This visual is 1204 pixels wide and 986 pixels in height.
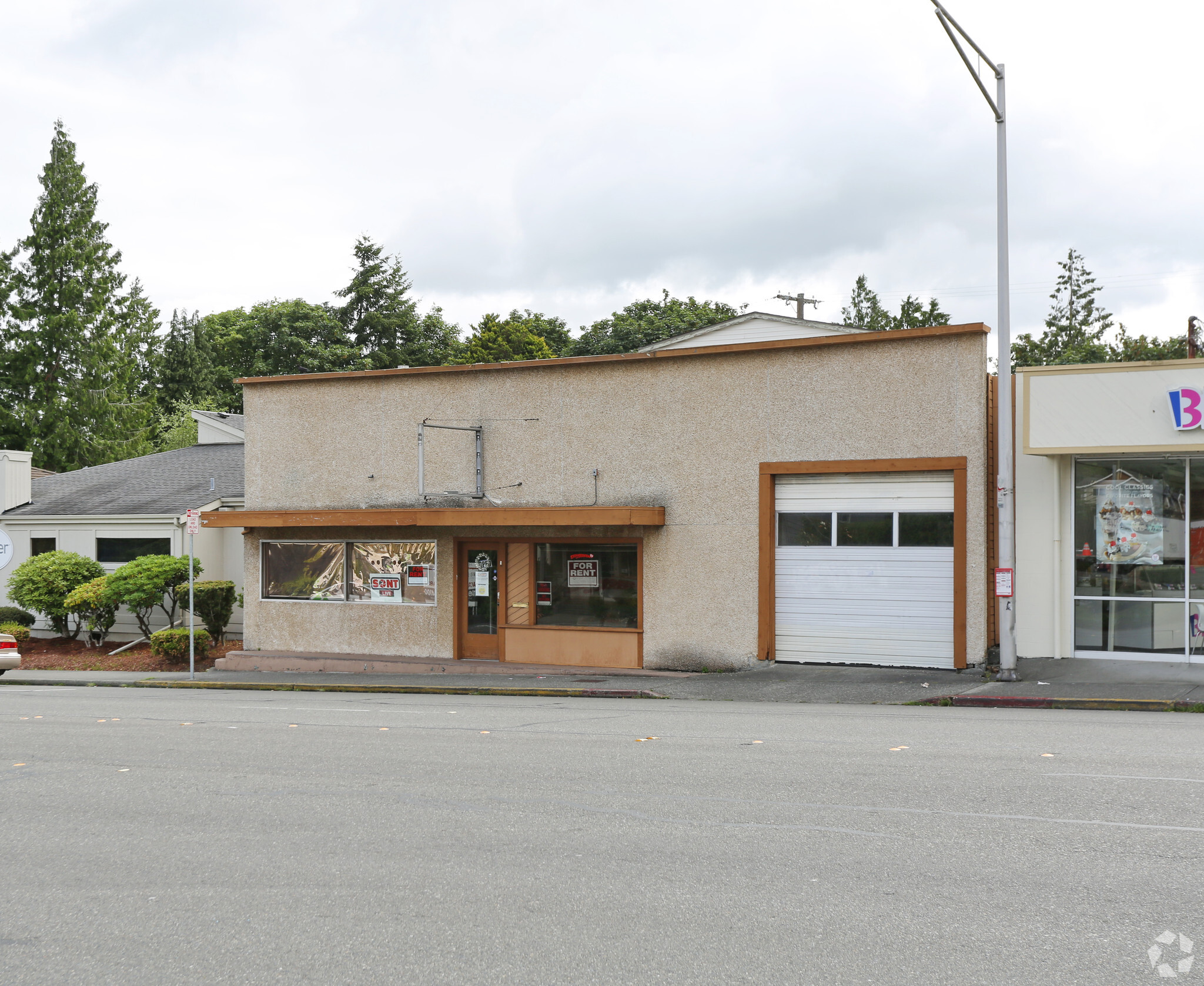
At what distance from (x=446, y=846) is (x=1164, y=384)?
12389 mm

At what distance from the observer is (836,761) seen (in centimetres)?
927

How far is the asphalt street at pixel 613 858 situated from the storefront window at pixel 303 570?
9.64 m

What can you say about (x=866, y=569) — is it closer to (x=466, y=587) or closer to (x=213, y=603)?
(x=466, y=587)

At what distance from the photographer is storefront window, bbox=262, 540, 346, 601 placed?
20.8 meters

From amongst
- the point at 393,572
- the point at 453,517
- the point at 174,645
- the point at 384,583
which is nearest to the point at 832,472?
the point at 453,517

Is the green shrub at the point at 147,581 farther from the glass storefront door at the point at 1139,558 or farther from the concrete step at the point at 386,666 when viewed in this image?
the glass storefront door at the point at 1139,558

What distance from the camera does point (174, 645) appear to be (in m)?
22.2

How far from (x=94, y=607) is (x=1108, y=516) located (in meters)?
21.0

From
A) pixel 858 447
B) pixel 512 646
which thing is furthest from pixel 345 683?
pixel 858 447

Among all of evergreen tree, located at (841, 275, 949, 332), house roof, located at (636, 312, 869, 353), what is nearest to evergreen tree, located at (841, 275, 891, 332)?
evergreen tree, located at (841, 275, 949, 332)

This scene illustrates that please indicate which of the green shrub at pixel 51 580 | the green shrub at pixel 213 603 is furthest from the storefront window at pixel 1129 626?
the green shrub at pixel 51 580

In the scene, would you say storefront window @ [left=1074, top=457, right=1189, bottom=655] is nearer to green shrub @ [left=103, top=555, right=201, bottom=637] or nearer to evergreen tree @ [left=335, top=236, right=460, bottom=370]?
green shrub @ [left=103, top=555, right=201, bottom=637]

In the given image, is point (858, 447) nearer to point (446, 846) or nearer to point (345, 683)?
point (345, 683)

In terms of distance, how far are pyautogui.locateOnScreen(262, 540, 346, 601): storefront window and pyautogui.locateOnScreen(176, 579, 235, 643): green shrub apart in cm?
297
